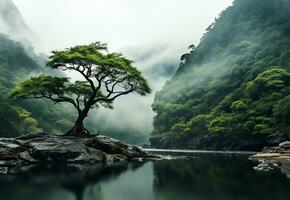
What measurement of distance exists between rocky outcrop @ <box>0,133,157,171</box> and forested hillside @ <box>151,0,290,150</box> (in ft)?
172

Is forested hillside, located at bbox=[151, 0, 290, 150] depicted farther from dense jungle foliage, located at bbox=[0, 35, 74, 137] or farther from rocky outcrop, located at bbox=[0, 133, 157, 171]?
rocky outcrop, located at bbox=[0, 133, 157, 171]

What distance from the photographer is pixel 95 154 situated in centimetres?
5181

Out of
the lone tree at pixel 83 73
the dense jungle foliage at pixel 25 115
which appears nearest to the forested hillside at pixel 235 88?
the dense jungle foliage at pixel 25 115

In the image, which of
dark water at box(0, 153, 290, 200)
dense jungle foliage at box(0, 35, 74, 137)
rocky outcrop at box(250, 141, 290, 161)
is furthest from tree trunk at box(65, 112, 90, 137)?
dense jungle foliage at box(0, 35, 74, 137)

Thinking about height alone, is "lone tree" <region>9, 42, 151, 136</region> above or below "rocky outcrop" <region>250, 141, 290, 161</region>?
above

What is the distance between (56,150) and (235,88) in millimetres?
98397

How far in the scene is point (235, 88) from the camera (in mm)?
135750

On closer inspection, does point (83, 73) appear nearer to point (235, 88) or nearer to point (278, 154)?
point (278, 154)

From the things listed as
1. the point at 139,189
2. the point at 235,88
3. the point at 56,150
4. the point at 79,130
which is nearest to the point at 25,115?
the point at 79,130

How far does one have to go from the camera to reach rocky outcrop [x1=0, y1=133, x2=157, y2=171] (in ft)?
146

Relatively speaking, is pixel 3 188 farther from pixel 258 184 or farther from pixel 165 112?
pixel 165 112

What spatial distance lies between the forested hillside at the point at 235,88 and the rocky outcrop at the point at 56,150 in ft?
172

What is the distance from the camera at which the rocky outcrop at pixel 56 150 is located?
146 ft

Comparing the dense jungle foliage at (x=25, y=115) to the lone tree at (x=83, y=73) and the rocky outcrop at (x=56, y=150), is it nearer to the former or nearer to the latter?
the lone tree at (x=83, y=73)
